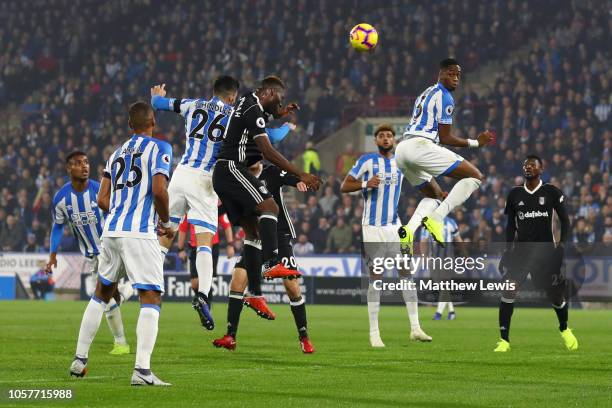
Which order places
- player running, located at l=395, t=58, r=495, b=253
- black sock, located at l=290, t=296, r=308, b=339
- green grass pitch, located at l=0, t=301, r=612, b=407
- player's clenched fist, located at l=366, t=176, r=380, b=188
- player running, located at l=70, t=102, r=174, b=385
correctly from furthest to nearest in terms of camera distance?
player's clenched fist, located at l=366, t=176, r=380, b=188, player running, located at l=395, t=58, r=495, b=253, black sock, located at l=290, t=296, r=308, b=339, player running, located at l=70, t=102, r=174, b=385, green grass pitch, located at l=0, t=301, r=612, b=407

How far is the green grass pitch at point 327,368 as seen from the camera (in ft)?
27.7

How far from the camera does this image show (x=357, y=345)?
46.3ft

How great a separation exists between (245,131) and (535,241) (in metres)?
4.15

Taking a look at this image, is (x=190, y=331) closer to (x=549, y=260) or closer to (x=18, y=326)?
(x=18, y=326)

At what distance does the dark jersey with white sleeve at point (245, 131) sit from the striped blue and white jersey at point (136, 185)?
259 centimetres

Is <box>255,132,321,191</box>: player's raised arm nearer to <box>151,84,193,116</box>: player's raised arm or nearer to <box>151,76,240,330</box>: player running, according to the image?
<box>151,84,193,116</box>: player's raised arm

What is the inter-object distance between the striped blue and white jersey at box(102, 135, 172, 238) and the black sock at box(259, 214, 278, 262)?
264cm

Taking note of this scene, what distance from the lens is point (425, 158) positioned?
12.8m

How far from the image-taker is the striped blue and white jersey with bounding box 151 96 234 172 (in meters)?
13.3

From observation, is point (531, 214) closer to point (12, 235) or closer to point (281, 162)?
point (281, 162)

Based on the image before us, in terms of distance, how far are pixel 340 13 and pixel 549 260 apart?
25.2 meters

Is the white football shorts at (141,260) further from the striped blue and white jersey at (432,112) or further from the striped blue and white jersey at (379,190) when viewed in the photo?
the striped blue and white jersey at (379,190)

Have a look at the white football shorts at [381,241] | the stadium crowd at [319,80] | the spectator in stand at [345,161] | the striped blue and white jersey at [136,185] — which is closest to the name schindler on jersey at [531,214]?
the white football shorts at [381,241]

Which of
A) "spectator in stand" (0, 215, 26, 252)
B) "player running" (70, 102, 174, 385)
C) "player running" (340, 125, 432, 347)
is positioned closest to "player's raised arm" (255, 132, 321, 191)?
"player running" (70, 102, 174, 385)
